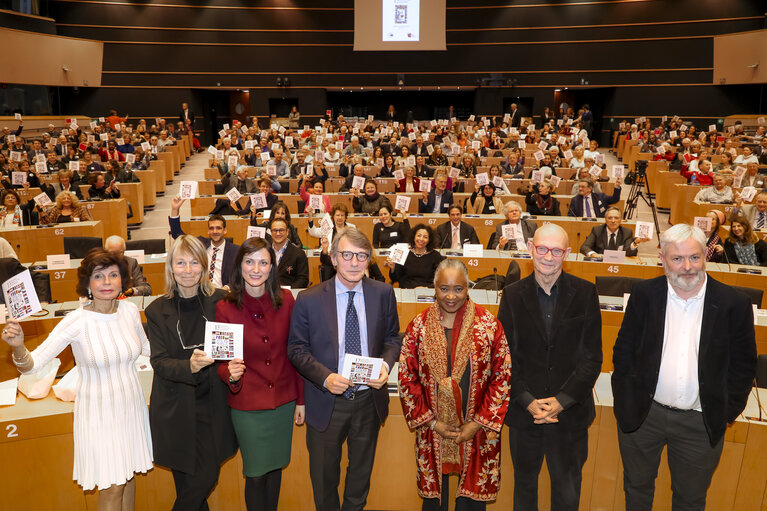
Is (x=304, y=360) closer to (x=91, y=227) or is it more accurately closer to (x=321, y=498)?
(x=321, y=498)

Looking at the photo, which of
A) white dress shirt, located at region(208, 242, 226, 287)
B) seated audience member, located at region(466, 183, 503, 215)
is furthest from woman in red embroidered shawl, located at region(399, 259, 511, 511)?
seated audience member, located at region(466, 183, 503, 215)

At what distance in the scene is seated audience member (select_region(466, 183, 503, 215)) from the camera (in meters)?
8.66

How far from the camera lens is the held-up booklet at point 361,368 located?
7.91 feet

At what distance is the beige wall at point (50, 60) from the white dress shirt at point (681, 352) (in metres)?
18.9

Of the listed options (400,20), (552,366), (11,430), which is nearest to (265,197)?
(11,430)

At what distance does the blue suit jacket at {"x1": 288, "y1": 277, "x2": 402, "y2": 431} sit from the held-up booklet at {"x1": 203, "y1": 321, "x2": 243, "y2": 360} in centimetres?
27

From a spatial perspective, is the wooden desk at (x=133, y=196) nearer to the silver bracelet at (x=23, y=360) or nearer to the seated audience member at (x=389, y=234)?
the seated audience member at (x=389, y=234)

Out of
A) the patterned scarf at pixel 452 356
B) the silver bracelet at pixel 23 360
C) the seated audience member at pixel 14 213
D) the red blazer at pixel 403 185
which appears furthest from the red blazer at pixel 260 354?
the red blazer at pixel 403 185

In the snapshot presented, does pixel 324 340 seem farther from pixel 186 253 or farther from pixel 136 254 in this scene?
pixel 136 254

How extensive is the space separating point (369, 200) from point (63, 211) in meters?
4.15

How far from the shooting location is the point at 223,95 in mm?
21875

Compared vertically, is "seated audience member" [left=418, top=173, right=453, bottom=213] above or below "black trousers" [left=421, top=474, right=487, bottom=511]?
above

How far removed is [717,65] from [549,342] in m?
19.5

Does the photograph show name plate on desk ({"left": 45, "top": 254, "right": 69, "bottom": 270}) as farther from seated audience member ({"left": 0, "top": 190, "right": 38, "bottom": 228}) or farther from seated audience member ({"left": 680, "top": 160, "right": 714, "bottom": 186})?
seated audience member ({"left": 680, "top": 160, "right": 714, "bottom": 186})
